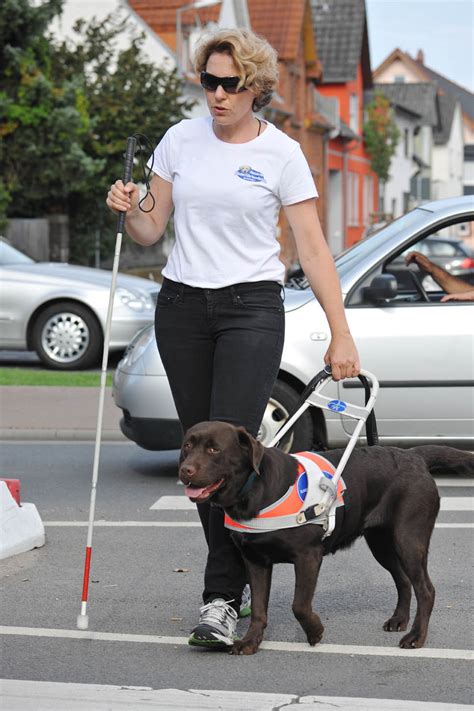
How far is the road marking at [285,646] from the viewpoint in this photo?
195 inches

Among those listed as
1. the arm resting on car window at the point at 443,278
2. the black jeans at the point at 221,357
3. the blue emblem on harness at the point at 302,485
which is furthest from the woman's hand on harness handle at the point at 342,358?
the arm resting on car window at the point at 443,278

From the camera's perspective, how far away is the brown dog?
4.59 metres

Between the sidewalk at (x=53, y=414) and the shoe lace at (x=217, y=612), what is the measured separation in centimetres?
573

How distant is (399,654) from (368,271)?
4106 millimetres

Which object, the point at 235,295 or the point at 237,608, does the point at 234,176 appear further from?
the point at 237,608

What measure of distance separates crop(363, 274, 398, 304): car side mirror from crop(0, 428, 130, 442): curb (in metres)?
2.98

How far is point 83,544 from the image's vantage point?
700 centimetres

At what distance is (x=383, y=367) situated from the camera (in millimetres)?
8492

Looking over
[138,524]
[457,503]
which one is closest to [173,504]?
[138,524]

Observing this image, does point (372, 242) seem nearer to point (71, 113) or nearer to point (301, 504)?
point (301, 504)

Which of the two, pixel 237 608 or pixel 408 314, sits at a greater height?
pixel 408 314

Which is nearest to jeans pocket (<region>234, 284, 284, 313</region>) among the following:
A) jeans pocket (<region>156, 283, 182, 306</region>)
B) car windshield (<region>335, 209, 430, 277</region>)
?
jeans pocket (<region>156, 283, 182, 306</region>)

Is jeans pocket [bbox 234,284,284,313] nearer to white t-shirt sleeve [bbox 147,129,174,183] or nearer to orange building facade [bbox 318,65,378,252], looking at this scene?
white t-shirt sleeve [bbox 147,129,174,183]

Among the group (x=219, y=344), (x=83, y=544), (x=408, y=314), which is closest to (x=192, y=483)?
(x=219, y=344)
